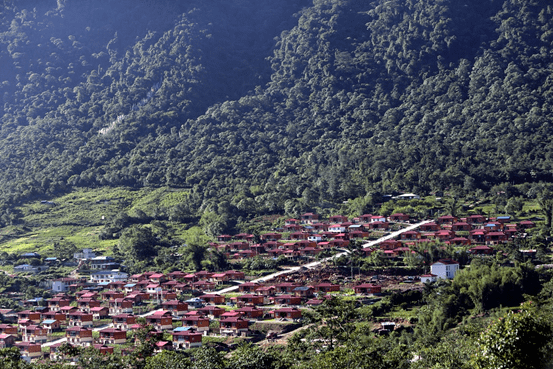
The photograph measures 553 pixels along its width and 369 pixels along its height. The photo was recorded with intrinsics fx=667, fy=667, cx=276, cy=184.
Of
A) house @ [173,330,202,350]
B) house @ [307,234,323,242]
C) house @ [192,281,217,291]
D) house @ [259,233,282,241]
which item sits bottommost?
house @ [173,330,202,350]

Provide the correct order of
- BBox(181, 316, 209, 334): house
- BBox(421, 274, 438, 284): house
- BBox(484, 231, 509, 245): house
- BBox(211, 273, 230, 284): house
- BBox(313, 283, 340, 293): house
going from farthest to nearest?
BBox(484, 231, 509, 245): house, BBox(211, 273, 230, 284): house, BBox(313, 283, 340, 293): house, BBox(421, 274, 438, 284): house, BBox(181, 316, 209, 334): house

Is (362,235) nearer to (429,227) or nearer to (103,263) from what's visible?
(429,227)

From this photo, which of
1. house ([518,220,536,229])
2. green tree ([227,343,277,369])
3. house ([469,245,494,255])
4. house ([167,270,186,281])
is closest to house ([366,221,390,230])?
house ([518,220,536,229])

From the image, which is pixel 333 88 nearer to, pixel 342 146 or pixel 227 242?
pixel 342 146

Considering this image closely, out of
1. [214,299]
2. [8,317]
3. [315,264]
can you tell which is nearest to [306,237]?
[315,264]

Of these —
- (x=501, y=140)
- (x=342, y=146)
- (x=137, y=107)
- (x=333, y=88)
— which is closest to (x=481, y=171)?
(x=501, y=140)

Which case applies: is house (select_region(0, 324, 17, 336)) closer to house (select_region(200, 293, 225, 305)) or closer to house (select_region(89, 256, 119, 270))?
house (select_region(200, 293, 225, 305))
